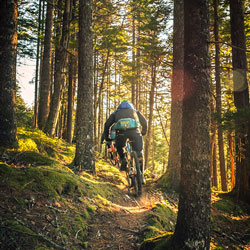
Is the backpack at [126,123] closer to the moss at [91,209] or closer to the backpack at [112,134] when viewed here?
the backpack at [112,134]

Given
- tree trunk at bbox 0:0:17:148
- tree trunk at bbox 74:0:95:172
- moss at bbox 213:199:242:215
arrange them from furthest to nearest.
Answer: moss at bbox 213:199:242:215
tree trunk at bbox 74:0:95:172
tree trunk at bbox 0:0:17:148

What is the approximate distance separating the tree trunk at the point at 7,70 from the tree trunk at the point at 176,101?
5.42 meters

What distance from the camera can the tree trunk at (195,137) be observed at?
2605mm

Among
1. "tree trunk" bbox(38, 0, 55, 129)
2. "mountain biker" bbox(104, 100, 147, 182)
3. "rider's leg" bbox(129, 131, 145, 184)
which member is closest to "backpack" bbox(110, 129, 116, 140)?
"mountain biker" bbox(104, 100, 147, 182)

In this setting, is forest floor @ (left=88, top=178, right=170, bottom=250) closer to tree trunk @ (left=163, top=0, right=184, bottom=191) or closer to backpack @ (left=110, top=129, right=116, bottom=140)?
backpack @ (left=110, top=129, right=116, bottom=140)

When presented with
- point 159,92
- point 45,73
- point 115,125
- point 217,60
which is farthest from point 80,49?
point 159,92

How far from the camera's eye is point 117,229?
12.3 ft

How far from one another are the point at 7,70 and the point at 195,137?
496 cm

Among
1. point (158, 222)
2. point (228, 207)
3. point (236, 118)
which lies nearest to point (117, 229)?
point (158, 222)

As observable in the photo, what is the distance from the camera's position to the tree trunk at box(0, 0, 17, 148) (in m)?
4.92

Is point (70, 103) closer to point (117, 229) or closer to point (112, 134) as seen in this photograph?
point (112, 134)

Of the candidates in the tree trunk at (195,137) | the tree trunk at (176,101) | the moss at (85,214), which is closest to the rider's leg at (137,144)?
the tree trunk at (176,101)

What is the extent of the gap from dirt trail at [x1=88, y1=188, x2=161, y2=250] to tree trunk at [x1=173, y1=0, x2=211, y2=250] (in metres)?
1.07

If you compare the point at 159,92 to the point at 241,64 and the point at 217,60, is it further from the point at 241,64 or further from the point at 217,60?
the point at 241,64
